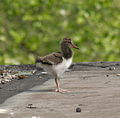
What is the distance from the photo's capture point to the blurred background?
21375mm

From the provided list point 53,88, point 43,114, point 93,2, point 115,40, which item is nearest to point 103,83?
point 53,88

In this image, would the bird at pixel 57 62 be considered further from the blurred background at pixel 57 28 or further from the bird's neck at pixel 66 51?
Result: the blurred background at pixel 57 28

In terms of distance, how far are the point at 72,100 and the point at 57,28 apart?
44.7 ft

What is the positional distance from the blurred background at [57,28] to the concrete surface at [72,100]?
10.1 meters

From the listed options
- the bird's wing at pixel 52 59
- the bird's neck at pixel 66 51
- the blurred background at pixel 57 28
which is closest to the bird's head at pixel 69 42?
the bird's neck at pixel 66 51

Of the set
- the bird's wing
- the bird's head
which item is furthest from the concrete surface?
the bird's head

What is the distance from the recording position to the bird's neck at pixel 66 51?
9914 mm

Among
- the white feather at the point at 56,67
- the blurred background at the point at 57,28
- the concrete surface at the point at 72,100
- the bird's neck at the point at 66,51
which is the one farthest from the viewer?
the blurred background at the point at 57,28

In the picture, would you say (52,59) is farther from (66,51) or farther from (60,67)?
(66,51)

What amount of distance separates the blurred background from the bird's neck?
35.5 feet

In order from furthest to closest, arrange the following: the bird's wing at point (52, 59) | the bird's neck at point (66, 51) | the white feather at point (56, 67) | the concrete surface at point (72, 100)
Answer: the bird's neck at point (66, 51) < the white feather at point (56, 67) < the bird's wing at point (52, 59) < the concrete surface at point (72, 100)

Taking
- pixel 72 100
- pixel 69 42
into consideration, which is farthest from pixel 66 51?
pixel 72 100

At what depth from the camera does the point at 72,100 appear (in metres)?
8.73

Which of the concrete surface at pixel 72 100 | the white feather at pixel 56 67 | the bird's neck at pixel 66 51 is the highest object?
the bird's neck at pixel 66 51
